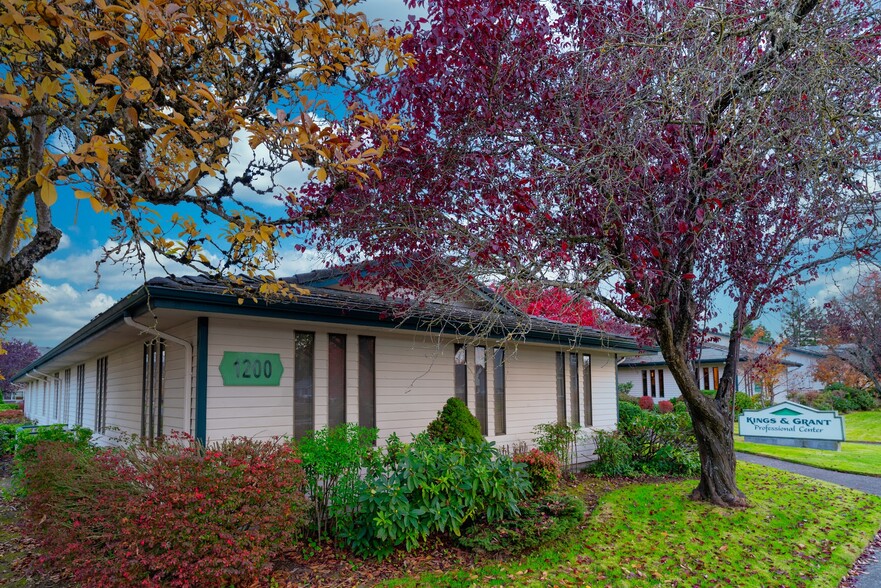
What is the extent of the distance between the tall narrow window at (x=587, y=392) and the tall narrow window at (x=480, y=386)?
410cm

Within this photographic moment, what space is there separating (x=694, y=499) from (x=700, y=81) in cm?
688

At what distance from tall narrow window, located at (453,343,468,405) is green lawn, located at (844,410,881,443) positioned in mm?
14801

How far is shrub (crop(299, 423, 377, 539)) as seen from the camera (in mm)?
6520

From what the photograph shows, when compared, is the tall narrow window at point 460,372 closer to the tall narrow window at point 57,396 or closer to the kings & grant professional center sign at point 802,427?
the kings & grant professional center sign at point 802,427

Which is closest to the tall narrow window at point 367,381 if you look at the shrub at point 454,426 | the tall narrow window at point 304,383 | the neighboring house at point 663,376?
the tall narrow window at point 304,383

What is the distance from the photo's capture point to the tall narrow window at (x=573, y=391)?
1346 centimetres

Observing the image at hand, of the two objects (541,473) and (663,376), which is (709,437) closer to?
(541,473)

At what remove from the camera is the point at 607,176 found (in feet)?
22.9

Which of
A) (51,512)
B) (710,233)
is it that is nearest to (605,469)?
(710,233)

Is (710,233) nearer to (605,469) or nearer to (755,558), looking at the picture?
(755,558)

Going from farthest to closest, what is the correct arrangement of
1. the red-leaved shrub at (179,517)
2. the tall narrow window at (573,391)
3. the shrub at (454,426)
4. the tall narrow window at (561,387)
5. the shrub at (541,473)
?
the tall narrow window at (573,391)
the tall narrow window at (561,387)
the shrub at (541,473)
the shrub at (454,426)
the red-leaved shrub at (179,517)

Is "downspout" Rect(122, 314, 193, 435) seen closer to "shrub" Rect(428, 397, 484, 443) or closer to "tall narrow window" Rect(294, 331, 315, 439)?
"tall narrow window" Rect(294, 331, 315, 439)

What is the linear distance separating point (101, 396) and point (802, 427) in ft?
59.0

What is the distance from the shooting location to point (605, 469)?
39.1ft
